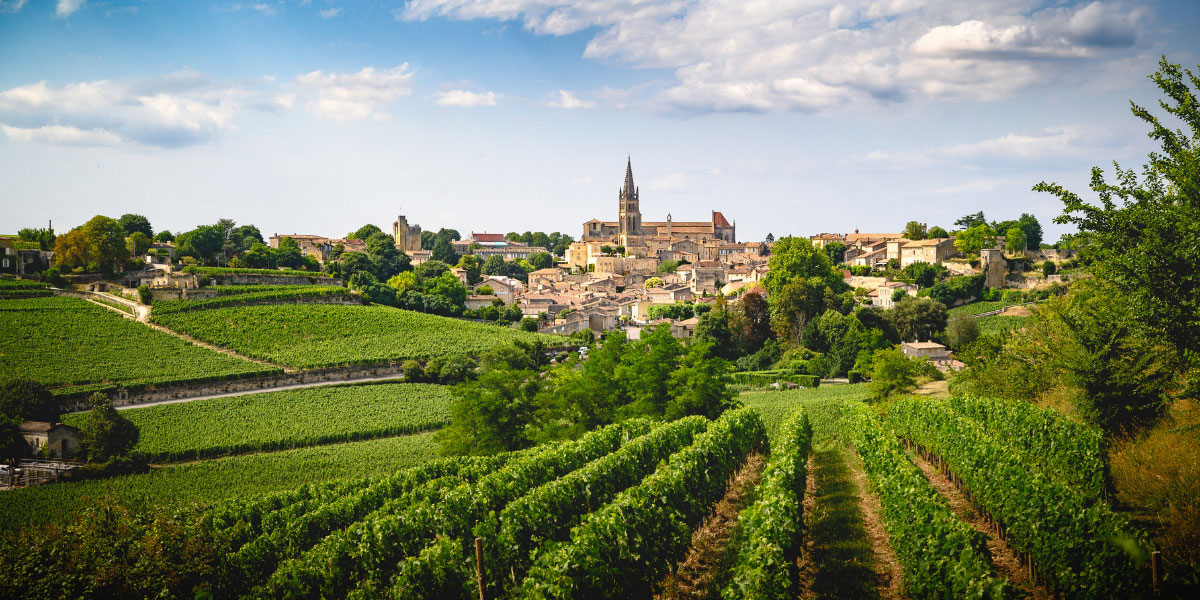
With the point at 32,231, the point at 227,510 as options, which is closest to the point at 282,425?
the point at 227,510

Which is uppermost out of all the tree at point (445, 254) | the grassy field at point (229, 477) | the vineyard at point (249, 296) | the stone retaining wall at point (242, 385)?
the tree at point (445, 254)

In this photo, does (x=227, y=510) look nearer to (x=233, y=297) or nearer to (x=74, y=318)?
(x=74, y=318)

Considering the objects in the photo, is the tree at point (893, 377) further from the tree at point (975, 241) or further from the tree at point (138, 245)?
the tree at point (138, 245)

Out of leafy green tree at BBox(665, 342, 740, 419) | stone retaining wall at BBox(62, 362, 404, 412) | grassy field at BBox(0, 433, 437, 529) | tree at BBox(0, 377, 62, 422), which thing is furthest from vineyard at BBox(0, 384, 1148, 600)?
stone retaining wall at BBox(62, 362, 404, 412)

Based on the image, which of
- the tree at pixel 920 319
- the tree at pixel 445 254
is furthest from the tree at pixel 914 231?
the tree at pixel 445 254

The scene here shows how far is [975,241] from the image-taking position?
74.2m

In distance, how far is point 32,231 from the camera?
65688mm

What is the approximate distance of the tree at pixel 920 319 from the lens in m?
55.1

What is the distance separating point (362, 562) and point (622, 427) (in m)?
11.4

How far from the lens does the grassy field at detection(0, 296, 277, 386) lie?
3897 centimetres

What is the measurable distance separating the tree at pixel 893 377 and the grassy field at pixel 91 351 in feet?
106

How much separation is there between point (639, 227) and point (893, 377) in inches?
3760

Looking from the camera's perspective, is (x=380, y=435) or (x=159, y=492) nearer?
(x=159, y=492)

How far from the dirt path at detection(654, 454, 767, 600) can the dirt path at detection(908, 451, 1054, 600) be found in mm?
4111
